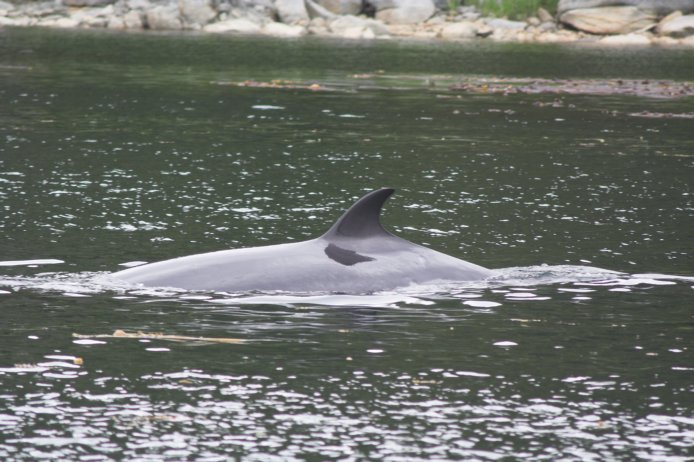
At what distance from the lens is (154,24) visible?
3873 inches

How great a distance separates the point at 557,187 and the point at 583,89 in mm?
26498

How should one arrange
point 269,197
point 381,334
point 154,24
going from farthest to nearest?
point 154,24
point 269,197
point 381,334

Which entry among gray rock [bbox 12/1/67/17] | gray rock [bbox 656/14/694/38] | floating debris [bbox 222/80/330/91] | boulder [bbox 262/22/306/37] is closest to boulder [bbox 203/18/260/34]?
boulder [bbox 262/22/306/37]

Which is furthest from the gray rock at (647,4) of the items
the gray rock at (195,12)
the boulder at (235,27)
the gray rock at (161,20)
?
the gray rock at (161,20)

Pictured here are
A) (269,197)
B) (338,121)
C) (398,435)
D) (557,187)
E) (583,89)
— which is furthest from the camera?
(583,89)

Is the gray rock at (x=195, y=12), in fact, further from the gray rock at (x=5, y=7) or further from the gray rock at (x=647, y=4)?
the gray rock at (x=647, y=4)

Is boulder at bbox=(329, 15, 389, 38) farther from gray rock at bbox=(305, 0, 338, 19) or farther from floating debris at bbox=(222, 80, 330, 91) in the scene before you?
floating debris at bbox=(222, 80, 330, 91)

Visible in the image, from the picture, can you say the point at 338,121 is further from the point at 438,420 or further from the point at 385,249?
the point at 438,420

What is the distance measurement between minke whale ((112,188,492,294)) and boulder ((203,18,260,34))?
8317 centimetres

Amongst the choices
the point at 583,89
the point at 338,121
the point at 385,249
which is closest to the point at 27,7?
the point at 583,89

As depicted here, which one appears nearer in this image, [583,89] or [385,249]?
[385,249]

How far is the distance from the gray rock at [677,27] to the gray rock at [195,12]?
3210 cm

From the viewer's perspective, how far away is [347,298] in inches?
547

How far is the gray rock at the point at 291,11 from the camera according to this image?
101 meters
